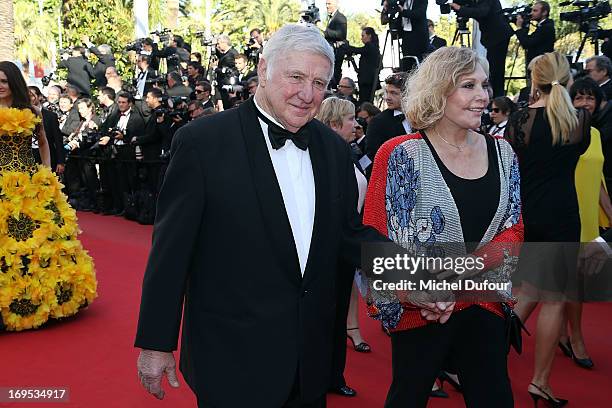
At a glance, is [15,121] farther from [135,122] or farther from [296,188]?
[135,122]

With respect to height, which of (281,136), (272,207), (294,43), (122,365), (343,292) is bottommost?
(122,365)

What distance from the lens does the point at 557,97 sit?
3.91 meters

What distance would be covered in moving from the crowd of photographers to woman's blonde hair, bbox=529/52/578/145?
5081mm

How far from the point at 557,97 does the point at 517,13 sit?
19.5 ft

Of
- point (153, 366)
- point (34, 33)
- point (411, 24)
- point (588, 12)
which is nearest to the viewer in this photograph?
point (153, 366)

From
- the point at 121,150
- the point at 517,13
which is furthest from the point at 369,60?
the point at 121,150

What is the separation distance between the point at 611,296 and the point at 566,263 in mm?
1302

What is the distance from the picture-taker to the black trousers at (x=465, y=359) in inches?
103

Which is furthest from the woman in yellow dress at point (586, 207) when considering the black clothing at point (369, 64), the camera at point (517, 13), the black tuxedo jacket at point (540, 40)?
the black clothing at point (369, 64)

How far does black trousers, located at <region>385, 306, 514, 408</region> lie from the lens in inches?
103

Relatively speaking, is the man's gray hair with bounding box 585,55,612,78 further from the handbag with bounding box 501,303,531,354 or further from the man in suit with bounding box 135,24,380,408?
the man in suit with bounding box 135,24,380,408

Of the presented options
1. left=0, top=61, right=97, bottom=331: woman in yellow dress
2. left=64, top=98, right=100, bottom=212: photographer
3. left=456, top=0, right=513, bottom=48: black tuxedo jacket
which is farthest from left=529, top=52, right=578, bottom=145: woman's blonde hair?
left=64, top=98, right=100, bottom=212: photographer

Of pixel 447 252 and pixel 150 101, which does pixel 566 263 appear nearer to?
pixel 447 252

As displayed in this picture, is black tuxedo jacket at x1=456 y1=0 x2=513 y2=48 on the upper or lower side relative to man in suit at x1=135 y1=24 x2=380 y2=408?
upper
